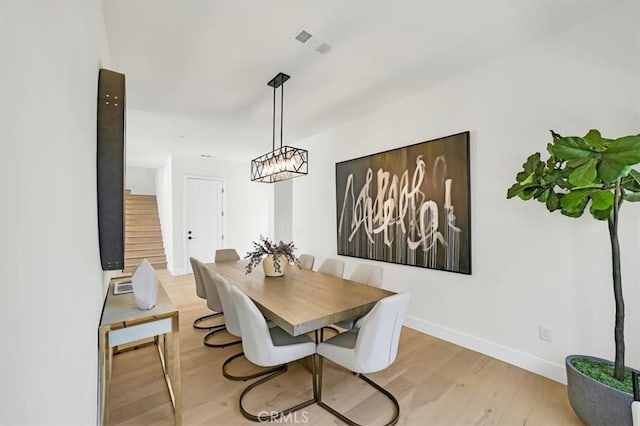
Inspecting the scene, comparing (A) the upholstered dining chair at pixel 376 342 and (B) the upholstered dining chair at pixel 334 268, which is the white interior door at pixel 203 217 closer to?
(B) the upholstered dining chair at pixel 334 268

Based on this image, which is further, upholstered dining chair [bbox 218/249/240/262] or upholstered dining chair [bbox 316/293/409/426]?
upholstered dining chair [bbox 218/249/240/262]

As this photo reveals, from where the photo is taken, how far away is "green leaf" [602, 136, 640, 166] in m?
1.44

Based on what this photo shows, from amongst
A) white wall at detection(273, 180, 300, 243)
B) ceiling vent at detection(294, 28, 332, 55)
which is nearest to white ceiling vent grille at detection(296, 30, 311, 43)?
ceiling vent at detection(294, 28, 332, 55)

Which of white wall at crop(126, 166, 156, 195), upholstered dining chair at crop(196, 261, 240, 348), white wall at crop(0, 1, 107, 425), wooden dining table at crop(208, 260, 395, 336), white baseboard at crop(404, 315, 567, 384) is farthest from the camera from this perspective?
white wall at crop(126, 166, 156, 195)

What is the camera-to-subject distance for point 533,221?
236 centimetres

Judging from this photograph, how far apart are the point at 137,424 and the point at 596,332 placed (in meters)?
3.30

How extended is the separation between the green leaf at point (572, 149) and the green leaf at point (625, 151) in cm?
8

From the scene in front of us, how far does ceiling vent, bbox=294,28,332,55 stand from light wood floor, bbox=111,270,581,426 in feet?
9.00

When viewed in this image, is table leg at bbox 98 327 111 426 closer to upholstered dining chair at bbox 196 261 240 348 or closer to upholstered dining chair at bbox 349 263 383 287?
upholstered dining chair at bbox 196 261 240 348

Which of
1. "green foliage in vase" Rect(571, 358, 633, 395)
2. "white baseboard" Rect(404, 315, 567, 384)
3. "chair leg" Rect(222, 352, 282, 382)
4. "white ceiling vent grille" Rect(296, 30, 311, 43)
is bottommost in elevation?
"chair leg" Rect(222, 352, 282, 382)

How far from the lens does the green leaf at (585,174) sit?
1544mm

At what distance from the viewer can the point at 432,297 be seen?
3.05 meters

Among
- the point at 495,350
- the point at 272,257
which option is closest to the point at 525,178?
the point at 495,350

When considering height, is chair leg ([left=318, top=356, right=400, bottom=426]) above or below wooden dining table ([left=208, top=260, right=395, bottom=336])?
below
